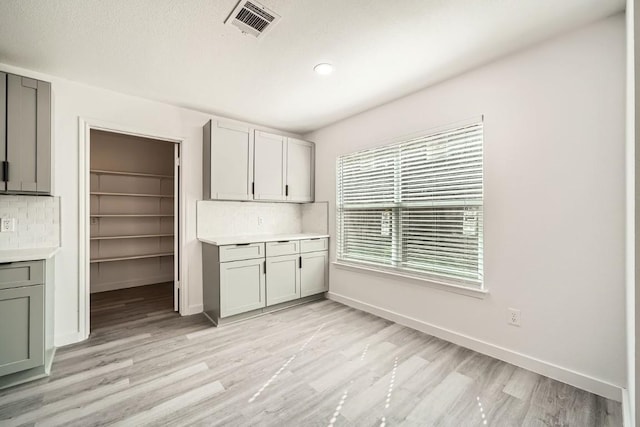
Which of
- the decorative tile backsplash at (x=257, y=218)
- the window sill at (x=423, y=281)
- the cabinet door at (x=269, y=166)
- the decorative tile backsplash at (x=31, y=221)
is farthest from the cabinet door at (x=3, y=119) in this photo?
the window sill at (x=423, y=281)

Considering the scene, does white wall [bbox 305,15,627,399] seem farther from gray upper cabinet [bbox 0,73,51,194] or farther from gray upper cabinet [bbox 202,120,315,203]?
gray upper cabinet [bbox 0,73,51,194]

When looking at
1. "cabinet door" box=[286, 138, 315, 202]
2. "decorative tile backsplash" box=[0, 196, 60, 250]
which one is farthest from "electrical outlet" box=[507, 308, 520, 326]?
"decorative tile backsplash" box=[0, 196, 60, 250]

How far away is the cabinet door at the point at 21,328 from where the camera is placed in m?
1.91

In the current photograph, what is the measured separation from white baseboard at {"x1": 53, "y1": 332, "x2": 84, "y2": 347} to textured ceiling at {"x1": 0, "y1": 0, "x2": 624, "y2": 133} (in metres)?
2.37

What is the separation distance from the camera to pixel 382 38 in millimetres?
2018

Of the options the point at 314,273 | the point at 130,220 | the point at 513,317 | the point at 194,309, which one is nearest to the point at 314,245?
the point at 314,273

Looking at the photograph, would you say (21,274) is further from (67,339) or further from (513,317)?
(513,317)

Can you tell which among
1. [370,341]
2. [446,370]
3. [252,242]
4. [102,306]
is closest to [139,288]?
[102,306]

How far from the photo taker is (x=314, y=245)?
12.6ft

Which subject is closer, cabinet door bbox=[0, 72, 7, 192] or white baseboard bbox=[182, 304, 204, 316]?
cabinet door bbox=[0, 72, 7, 192]

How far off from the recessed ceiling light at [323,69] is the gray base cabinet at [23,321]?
101 inches

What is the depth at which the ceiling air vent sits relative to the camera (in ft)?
5.63

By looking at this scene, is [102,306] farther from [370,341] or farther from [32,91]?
[370,341]

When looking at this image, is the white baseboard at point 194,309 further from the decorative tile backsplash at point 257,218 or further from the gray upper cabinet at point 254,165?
the gray upper cabinet at point 254,165
